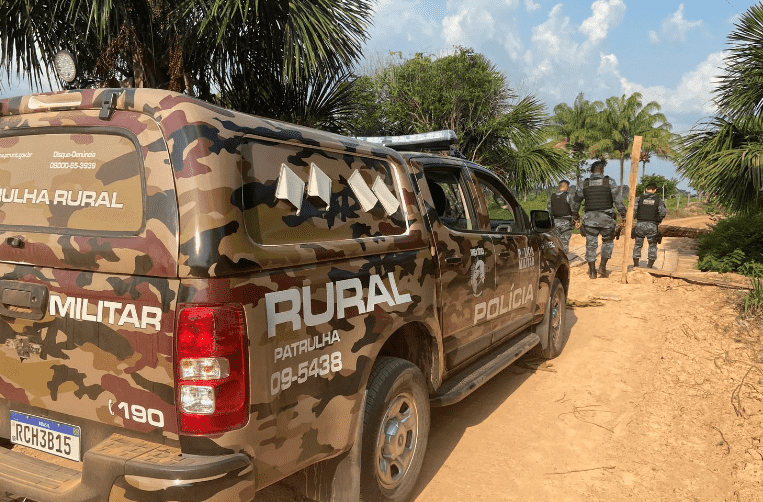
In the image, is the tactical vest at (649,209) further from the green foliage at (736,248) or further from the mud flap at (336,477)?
the mud flap at (336,477)

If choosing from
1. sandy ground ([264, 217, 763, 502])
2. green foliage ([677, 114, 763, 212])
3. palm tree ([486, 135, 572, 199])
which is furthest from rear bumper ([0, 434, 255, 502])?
palm tree ([486, 135, 572, 199])

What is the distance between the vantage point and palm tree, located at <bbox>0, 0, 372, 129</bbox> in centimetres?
695

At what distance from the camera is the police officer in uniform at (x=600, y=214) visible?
33.5 ft

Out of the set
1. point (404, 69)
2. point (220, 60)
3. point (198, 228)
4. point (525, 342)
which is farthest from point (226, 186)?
point (404, 69)

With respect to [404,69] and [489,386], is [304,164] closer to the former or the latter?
[489,386]

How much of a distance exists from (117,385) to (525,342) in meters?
3.49

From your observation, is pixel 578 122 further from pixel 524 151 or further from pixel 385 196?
pixel 385 196

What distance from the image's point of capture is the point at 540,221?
4.89 m

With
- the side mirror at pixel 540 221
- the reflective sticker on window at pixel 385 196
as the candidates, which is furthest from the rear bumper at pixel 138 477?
the side mirror at pixel 540 221

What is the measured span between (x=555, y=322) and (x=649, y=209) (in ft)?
21.6

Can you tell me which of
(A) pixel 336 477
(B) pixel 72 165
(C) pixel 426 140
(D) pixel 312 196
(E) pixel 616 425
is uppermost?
(C) pixel 426 140

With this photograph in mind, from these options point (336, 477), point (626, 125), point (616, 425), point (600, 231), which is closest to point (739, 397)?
point (616, 425)

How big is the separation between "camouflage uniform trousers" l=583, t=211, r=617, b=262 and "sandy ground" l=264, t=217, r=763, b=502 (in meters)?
3.51

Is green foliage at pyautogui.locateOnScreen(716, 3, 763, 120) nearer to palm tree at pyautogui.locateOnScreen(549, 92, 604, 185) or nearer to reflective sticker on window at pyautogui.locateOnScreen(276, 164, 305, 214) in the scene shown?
reflective sticker on window at pyautogui.locateOnScreen(276, 164, 305, 214)
